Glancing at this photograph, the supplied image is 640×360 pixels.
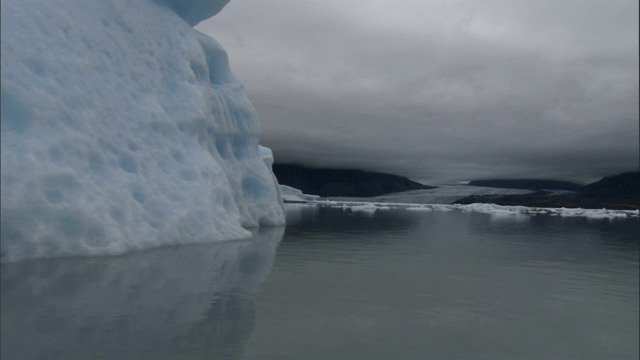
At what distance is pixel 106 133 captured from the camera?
1319cm

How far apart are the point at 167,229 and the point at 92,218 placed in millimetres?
2544

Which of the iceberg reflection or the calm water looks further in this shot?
the calm water

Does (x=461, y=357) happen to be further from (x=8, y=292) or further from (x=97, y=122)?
(x=97, y=122)

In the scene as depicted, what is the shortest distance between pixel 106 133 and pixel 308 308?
8.53 m

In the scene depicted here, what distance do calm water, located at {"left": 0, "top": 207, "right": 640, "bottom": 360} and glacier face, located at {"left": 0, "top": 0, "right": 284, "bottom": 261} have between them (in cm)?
88

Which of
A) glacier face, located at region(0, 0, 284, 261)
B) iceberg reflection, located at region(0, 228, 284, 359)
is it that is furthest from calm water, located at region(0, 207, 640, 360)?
glacier face, located at region(0, 0, 284, 261)

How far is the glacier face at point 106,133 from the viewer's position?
10.7 meters

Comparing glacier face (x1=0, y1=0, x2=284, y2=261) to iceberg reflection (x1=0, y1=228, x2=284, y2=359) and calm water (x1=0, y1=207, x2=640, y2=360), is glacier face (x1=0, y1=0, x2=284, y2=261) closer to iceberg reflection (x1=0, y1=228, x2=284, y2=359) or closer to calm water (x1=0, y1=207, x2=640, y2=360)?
calm water (x1=0, y1=207, x2=640, y2=360)

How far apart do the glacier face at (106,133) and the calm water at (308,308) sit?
0.88 metres

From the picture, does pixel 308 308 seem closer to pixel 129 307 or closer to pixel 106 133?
pixel 129 307

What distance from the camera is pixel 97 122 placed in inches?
514

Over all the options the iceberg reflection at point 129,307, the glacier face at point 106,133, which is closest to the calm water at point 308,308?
the iceberg reflection at point 129,307

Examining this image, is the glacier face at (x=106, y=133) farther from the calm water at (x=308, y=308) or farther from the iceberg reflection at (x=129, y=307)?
the iceberg reflection at (x=129, y=307)

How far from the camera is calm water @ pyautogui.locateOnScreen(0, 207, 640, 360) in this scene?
5680mm
